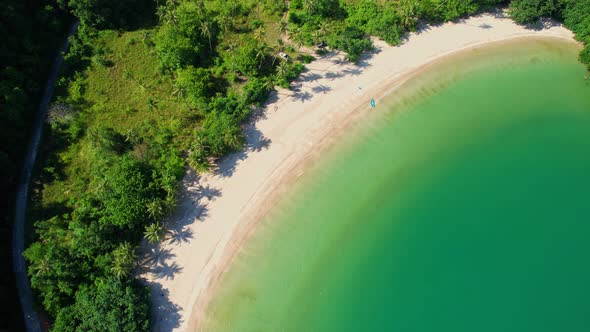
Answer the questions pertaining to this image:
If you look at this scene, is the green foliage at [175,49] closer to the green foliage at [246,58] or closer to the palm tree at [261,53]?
the green foliage at [246,58]

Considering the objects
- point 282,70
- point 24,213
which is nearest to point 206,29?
point 282,70

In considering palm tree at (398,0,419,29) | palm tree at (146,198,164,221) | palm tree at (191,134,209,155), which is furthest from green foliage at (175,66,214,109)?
palm tree at (398,0,419,29)

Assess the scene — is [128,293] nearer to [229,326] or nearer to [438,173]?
[229,326]

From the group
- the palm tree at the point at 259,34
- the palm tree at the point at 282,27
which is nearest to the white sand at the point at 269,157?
the palm tree at the point at 282,27

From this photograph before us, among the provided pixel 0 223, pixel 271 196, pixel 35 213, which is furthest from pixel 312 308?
pixel 0 223

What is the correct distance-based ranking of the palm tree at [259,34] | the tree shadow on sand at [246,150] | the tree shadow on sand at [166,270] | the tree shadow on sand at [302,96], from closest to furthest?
the tree shadow on sand at [166,270]
the tree shadow on sand at [246,150]
the tree shadow on sand at [302,96]
the palm tree at [259,34]

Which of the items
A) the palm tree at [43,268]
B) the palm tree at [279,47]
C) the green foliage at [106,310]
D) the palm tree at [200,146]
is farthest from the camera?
the palm tree at [279,47]

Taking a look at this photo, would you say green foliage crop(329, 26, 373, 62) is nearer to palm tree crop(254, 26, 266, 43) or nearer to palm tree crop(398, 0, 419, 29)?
palm tree crop(398, 0, 419, 29)

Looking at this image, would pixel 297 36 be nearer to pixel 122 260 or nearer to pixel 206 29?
pixel 206 29
